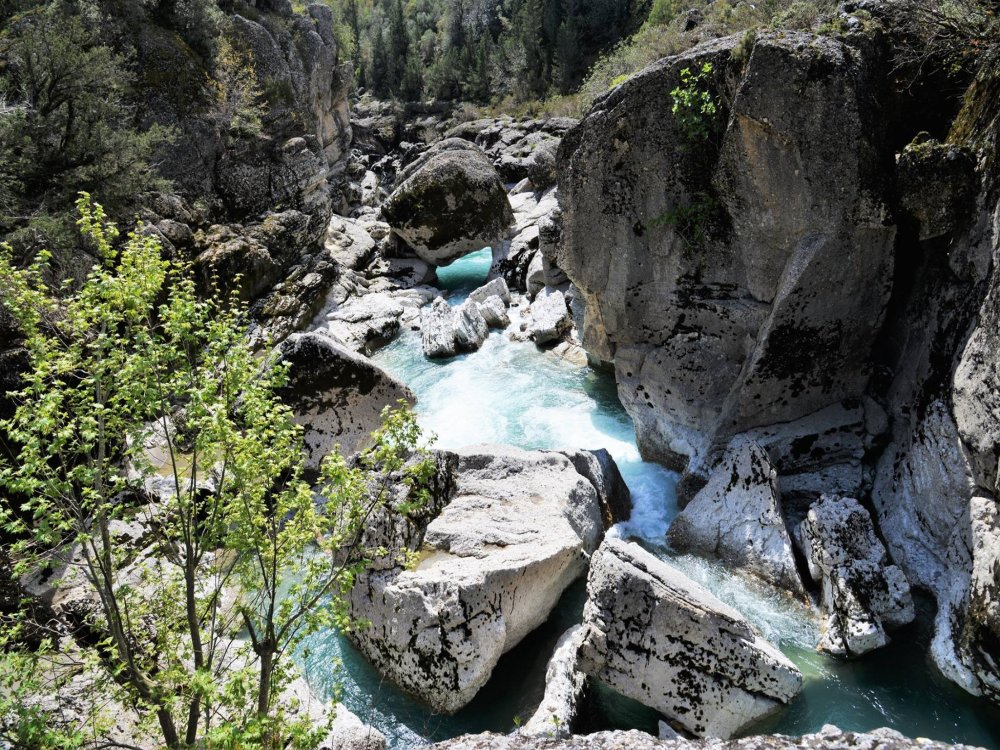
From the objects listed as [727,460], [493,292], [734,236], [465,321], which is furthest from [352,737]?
[493,292]

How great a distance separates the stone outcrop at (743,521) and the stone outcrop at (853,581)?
1.56ft

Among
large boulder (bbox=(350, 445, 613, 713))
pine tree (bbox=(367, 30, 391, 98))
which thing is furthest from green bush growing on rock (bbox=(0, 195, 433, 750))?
pine tree (bbox=(367, 30, 391, 98))

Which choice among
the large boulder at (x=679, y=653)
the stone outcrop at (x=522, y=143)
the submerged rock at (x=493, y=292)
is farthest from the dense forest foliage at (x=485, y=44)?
the large boulder at (x=679, y=653)

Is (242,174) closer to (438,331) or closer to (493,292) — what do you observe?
(438,331)

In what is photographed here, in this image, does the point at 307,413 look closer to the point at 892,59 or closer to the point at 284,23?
the point at 892,59

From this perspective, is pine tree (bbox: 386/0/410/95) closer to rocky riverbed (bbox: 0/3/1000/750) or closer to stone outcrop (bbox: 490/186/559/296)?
stone outcrop (bbox: 490/186/559/296)

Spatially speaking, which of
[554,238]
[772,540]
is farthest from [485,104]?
[772,540]

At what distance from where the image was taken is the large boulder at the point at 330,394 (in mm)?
14164

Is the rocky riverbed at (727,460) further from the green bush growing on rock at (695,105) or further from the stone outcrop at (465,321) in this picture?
the stone outcrop at (465,321)

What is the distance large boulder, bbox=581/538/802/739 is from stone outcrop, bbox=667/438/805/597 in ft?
7.34

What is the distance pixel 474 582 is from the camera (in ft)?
28.4

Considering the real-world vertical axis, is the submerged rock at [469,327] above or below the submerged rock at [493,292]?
below

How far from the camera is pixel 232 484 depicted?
641cm

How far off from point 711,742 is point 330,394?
1050 centimetres
